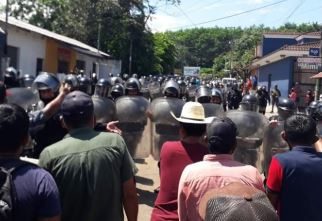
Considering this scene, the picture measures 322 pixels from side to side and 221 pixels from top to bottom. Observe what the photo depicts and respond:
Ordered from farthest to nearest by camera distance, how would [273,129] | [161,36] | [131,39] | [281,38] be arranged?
[161,36]
[281,38]
[131,39]
[273,129]

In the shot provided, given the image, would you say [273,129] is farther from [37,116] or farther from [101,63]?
[101,63]

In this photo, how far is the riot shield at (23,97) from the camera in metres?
7.04

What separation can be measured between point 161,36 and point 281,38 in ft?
54.1

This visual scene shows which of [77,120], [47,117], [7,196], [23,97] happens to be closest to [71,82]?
[23,97]

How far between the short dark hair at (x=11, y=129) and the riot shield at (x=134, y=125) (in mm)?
5818

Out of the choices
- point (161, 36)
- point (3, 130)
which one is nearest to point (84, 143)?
point (3, 130)

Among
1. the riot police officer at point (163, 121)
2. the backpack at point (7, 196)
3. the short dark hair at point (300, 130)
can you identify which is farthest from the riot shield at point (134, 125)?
the backpack at point (7, 196)

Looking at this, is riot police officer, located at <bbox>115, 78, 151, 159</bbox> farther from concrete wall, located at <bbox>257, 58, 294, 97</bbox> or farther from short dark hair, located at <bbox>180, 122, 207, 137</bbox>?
concrete wall, located at <bbox>257, 58, 294, 97</bbox>

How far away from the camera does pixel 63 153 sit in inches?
132

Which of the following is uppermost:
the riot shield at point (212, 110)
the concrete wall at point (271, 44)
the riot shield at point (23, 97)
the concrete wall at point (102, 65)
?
the concrete wall at point (271, 44)

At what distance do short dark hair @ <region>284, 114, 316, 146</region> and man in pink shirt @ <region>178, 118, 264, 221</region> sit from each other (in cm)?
56

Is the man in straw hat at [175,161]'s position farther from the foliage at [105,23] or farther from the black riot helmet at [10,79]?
the foliage at [105,23]

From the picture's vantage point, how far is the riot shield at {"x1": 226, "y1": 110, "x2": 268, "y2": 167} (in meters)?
7.63

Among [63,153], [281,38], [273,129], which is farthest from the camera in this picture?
[281,38]
